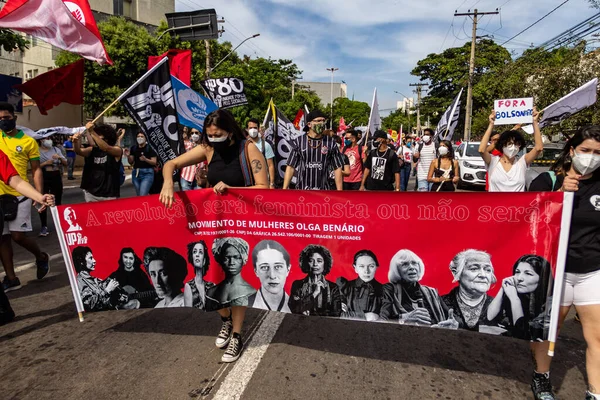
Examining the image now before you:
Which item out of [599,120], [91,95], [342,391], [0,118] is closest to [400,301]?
[342,391]

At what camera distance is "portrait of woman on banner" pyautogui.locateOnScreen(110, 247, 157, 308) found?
3.55 meters

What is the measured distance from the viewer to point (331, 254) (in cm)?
319

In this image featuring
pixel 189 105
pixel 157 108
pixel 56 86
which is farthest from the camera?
pixel 56 86

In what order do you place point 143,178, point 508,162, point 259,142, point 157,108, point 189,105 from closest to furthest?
point 508,162, point 157,108, point 189,105, point 143,178, point 259,142

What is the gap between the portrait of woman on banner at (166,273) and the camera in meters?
3.51

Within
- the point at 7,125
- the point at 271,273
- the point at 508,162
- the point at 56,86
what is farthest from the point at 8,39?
the point at 508,162

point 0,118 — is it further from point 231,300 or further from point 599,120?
point 599,120

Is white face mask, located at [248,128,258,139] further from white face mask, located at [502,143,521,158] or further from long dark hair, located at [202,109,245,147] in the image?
long dark hair, located at [202,109,245,147]

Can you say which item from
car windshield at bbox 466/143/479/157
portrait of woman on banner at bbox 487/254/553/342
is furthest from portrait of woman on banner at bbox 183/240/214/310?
car windshield at bbox 466/143/479/157

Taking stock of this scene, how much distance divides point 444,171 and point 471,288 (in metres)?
5.00

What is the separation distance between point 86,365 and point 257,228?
1.63m

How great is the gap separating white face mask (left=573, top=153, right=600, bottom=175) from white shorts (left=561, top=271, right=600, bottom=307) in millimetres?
605

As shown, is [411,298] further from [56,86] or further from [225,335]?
[56,86]

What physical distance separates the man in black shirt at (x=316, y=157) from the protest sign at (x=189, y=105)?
1.50 meters
